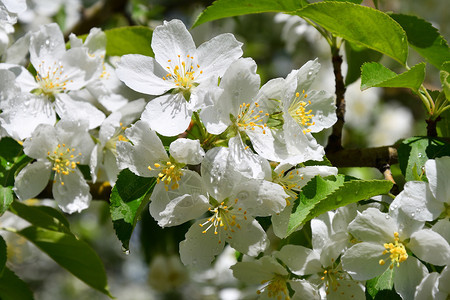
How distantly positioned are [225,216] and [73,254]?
0.58 m

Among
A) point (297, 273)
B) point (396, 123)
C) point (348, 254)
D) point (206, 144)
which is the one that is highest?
point (206, 144)

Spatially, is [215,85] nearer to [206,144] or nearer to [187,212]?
[206,144]

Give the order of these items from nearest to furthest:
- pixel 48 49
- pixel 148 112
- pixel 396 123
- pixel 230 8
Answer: pixel 148 112
pixel 230 8
pixel 48 49
pixel 396 123

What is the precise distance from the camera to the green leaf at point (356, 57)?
1.67 m

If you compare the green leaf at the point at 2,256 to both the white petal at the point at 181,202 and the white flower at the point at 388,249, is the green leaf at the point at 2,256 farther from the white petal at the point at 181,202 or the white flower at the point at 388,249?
the white flower at the point at 388,249

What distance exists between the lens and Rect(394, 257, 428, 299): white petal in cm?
119

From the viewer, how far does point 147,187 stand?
1.29 m

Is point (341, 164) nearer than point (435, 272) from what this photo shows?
No

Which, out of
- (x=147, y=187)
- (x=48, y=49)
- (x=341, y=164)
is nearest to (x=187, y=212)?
(x=147, y=187)

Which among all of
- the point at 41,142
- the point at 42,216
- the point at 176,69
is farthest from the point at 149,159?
the point at 42,216

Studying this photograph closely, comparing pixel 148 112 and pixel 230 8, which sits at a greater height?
pixel 230 8

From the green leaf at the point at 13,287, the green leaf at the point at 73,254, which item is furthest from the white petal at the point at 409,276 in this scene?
the green leaf at the point at 13,287

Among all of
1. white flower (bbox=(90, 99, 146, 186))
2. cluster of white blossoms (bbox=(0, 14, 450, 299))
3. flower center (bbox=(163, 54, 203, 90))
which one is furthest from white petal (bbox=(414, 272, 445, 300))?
white flower (bbox=(90, 99, 146, 186))

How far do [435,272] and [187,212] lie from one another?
51cm
